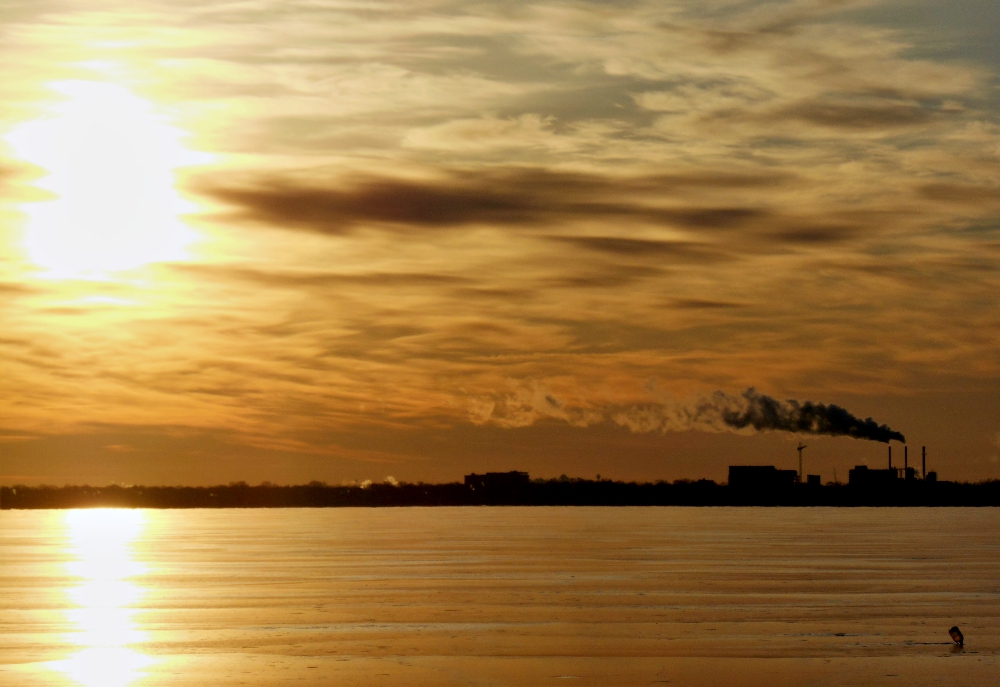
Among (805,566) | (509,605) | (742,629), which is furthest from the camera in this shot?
(805,566)

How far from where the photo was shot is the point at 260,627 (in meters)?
39.8

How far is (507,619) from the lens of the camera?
135 feet

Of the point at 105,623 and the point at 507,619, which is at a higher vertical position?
the point at 507,619

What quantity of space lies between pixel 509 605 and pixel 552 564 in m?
21.5

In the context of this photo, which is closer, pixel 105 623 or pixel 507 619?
pixel 507 619

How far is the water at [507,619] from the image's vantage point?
103 feet

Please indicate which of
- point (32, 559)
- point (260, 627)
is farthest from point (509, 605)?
point (32, 559)

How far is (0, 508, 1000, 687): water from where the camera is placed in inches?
1235

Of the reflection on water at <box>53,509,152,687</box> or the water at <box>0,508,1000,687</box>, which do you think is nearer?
the water at <box>0,508,1000,687</box>

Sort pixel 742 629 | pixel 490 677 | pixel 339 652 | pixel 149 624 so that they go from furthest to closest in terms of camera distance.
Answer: pixel 149 624 → pixel 742 629 → pixel 339 652 → pixel 490 677

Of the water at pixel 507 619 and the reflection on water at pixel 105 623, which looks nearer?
the water at pixel 507 619

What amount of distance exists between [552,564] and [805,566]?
1271cm

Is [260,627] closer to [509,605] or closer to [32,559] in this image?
[509,605]

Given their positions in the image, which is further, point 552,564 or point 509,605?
point 552,564
